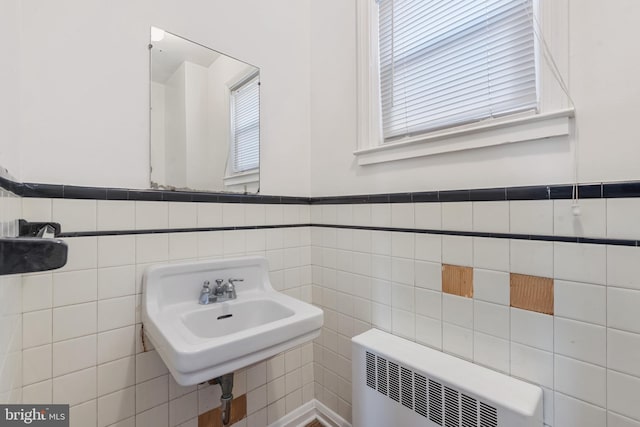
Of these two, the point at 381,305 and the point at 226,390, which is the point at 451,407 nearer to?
the point at 381,305

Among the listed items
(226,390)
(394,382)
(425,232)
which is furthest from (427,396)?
(226,390)

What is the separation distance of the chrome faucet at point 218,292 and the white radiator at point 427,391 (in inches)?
23.5

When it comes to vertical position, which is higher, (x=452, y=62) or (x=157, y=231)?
(x=452, y=62)

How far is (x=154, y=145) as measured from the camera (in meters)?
1.13

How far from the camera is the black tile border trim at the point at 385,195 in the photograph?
771mm

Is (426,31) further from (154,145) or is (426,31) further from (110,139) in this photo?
(110,139)

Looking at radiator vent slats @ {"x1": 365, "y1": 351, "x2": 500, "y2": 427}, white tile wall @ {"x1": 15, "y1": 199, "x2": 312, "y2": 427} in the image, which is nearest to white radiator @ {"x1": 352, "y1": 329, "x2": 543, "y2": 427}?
radiator vent slats @ {"x1": 365, "y1": 351, "x2": 500, "y2": 427}

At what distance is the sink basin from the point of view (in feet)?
2.62

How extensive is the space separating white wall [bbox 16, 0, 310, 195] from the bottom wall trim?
55.6 inches

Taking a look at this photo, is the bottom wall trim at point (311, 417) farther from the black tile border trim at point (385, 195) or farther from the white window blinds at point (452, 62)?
the white window blinds at point (452, 62)

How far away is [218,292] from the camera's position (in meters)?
1.24

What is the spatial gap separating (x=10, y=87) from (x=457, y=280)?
1.48 metres

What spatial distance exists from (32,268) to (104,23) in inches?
42.7

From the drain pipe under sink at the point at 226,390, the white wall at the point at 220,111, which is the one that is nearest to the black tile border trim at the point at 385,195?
the white wall at the point at 220,111
